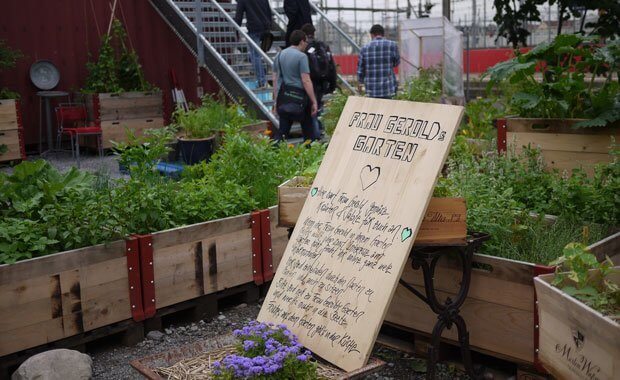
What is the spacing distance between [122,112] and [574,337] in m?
10.2

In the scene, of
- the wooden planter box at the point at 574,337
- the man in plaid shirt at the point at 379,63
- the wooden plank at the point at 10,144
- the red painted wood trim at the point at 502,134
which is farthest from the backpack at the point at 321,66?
the wooden planter box at the point at 574,337

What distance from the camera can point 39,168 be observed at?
508cm

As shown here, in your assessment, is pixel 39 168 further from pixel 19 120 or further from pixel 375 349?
pixel 19 120

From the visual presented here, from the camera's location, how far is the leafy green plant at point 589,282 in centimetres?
292

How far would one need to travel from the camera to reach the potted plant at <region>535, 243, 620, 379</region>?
2719 mm

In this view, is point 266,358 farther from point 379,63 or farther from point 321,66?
point 379,63

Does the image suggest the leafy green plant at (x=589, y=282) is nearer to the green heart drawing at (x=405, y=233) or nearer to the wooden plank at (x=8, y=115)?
the green heart drawing at (x=405, y=233)

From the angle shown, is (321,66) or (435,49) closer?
(321,66)

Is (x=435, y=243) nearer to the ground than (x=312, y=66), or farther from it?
nearer to the ground

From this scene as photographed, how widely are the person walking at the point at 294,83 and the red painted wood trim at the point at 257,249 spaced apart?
432 centimetres

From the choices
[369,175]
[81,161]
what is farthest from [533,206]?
[81,161]

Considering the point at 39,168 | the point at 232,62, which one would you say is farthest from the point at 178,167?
the point at 232,62

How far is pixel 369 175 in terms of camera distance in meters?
3.92

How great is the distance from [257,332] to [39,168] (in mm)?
2311
